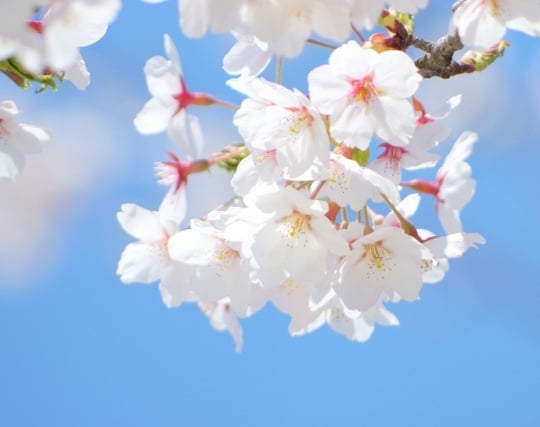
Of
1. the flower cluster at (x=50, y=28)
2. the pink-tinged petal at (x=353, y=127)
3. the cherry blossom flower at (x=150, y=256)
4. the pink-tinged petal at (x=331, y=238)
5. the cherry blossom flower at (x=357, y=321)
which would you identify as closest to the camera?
the flower cluster at (x=50, y=28)

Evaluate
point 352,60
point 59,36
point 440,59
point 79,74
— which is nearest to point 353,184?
point 352,60

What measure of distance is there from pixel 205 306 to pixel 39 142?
0.59 meters

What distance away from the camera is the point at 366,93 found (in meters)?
1.67

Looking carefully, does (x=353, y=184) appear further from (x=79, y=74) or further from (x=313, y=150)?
(x=79, y=74)

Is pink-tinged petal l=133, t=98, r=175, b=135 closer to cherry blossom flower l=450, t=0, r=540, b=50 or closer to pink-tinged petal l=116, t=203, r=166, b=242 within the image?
pink-tinged petal l=116, t=203, r=166, b=242

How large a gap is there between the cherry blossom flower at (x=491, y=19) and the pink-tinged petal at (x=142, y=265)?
3.09ft

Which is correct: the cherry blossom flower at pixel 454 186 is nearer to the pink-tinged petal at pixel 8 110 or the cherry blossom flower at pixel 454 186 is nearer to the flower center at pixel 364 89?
the flower center at pixel 364 89

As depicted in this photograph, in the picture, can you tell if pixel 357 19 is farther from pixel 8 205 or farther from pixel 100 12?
pixel 8 205

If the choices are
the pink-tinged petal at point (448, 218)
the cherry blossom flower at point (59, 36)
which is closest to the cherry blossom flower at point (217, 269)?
the pink-tinged petal at point (448, 218)

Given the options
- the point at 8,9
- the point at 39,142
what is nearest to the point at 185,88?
the point at 39,142

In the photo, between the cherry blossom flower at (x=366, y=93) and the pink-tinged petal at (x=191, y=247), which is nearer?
the cherry blossom flower at (x=366, y=93)

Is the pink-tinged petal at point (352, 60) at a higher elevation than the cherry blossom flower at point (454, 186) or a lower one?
Answer: higher

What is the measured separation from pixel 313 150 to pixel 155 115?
0.44 meters

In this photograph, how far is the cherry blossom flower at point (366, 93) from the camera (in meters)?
1.65
